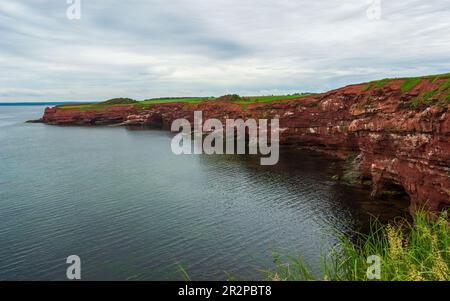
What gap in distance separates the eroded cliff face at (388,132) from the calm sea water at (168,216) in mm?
4676

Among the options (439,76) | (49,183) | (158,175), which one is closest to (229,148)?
(158,175)

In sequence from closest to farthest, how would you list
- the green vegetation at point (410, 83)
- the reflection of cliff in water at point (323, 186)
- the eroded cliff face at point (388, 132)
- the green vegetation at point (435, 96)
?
1. the eroded cliff face at point (388, 132)
2. the green vegetation at point (435, 96)
3. the reflection of cliff in water at point (323, 186)
4. the green vegetation at point (410, 83)

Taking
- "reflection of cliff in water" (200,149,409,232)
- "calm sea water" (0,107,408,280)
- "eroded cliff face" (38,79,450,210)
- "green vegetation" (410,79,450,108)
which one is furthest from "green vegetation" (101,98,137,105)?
"green vegetation" (410,79,450,108)

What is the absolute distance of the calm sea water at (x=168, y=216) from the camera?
28172 millimetres

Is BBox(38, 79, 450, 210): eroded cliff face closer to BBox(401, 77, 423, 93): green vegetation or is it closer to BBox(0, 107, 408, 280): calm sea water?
BBox(401, 77, 423, 93): green vegetation

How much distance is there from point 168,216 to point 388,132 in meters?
25.7

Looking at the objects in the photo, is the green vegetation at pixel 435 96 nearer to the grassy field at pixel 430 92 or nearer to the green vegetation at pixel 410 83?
the grassy field at pixel 430 92

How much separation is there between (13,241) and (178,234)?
46.6 ft

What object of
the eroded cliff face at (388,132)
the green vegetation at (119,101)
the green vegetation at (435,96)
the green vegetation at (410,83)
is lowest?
the eroded cliff face at (388,132)

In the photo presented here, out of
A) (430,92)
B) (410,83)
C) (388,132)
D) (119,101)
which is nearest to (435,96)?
(430,92)

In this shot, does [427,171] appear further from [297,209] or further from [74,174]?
[74,174]

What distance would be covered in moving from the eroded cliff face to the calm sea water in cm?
468

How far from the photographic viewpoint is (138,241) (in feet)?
105

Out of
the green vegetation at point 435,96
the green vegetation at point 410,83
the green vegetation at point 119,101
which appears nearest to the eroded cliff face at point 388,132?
the green vegetation at point 435,96
